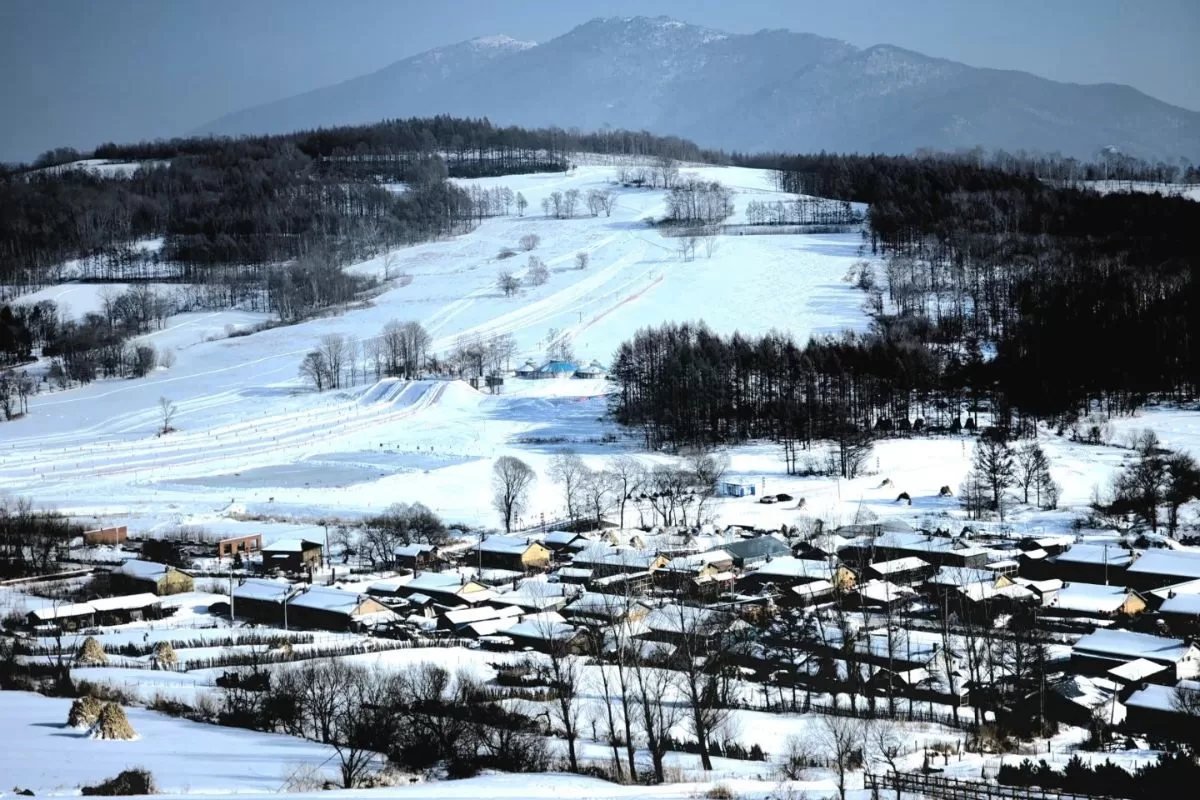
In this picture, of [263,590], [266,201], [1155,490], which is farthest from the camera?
[266,201]

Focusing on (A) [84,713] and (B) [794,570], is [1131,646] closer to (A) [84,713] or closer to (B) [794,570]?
(B) [794,570]

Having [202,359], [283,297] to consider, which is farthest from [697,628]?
[283,297]

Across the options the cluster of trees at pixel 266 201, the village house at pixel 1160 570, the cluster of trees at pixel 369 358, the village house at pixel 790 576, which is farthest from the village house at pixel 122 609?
the cluster of trees at pixel 266 201

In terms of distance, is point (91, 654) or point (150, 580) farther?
point (150, 580)

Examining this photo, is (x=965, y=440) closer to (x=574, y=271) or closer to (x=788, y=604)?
(x=788, y=604)

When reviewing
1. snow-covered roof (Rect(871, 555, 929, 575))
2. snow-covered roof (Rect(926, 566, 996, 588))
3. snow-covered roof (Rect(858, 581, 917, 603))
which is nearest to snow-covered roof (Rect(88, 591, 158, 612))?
snow-covered roof (Rect(858, 581, 917, 603))

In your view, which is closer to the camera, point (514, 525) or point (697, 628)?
point (697, 628)

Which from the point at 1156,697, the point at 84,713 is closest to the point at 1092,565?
the point at 1156,697
